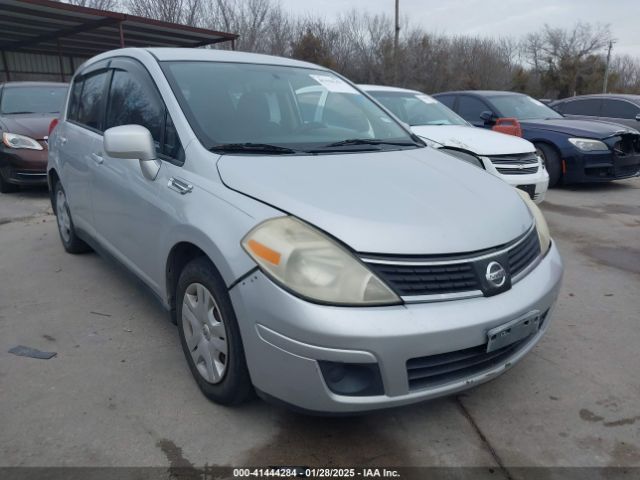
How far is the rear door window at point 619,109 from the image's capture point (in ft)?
34.3

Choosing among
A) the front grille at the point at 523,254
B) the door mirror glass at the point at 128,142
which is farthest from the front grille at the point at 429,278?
the door mirror glass at the point at 128,142

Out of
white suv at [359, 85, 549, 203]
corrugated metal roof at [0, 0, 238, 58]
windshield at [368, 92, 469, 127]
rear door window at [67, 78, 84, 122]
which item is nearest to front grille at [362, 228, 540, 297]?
rear door window at [67, 78, 84, 122]

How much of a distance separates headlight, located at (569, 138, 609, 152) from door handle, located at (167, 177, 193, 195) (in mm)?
6821

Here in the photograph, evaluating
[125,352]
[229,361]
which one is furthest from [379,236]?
[125,352]

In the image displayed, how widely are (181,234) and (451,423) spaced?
4.92ft

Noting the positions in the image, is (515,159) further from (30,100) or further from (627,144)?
(30,100)

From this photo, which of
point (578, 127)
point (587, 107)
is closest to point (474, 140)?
point (578, 127)

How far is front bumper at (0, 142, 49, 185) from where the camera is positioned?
22.6 ft

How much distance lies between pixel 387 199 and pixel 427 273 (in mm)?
411

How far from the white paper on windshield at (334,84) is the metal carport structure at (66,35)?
1055 cm

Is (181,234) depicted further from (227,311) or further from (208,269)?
(227,311)

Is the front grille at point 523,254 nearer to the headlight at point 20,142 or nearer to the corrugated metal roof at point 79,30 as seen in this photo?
the headlight at point 20,142

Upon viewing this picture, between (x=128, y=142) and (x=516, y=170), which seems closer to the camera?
(x=128, y=142)

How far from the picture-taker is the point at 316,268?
194 centimetres
